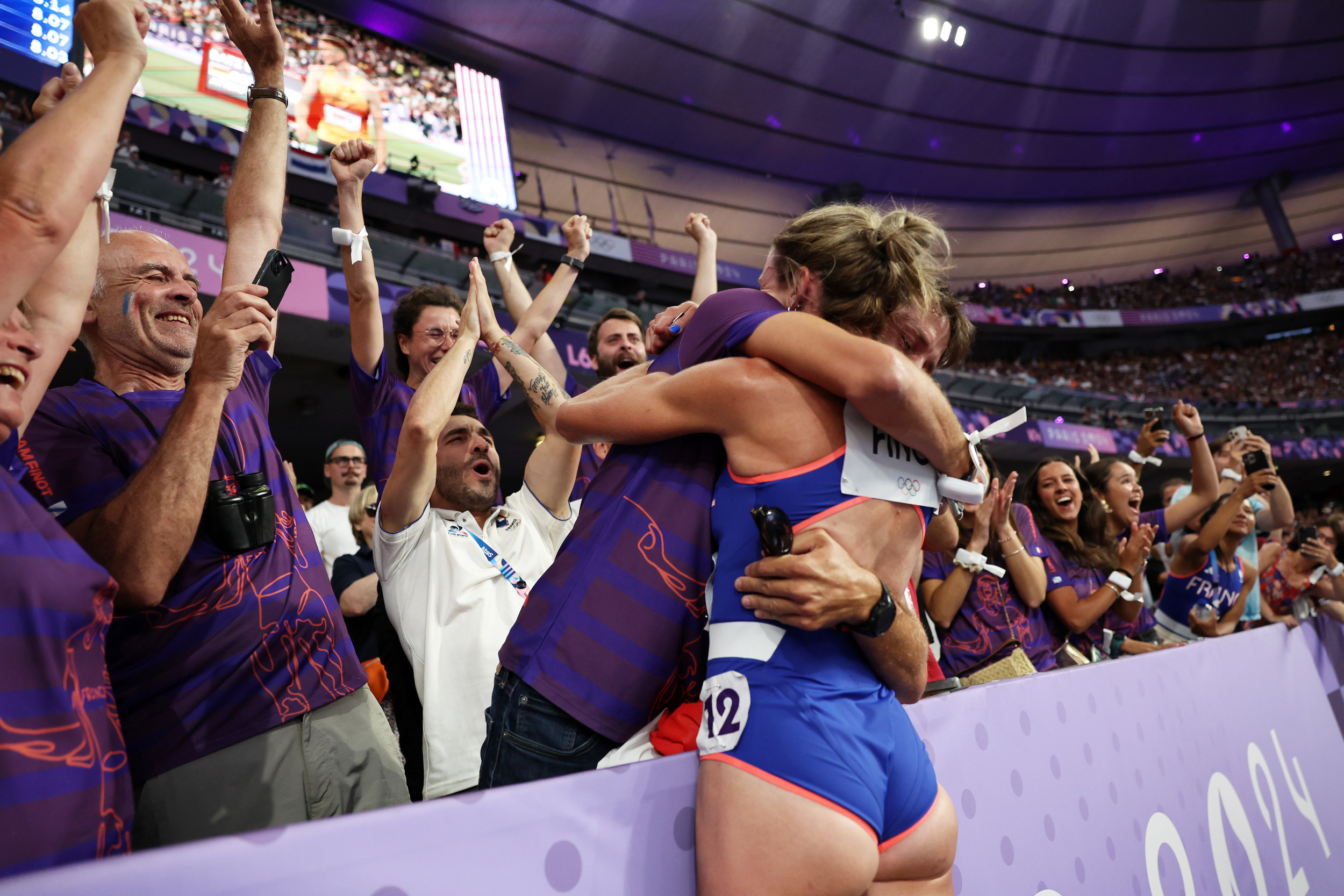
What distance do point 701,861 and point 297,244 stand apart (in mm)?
9839

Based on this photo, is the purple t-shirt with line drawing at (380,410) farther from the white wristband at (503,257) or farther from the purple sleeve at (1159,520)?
the purple sleeve at (1159,520)

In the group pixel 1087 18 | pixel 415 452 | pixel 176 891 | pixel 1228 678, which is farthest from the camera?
pixel 1087 18

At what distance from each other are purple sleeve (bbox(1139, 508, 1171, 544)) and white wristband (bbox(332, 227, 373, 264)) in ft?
13.5

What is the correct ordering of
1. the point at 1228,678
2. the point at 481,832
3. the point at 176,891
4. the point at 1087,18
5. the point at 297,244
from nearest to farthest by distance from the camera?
the point at 176,891, the point at 481,832, the point at 1228,678, the point at 297,244, the point at 1087,18

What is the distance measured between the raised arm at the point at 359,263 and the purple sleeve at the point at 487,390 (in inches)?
19.8

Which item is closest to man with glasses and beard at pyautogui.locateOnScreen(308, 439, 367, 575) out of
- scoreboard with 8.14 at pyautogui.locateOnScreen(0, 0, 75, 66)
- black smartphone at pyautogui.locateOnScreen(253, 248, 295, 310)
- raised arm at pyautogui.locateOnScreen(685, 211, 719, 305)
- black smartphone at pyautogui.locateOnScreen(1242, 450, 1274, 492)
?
raised arm at pyautogui.locateOnScreen(685, 211, 719, 305)

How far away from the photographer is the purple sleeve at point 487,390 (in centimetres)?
294

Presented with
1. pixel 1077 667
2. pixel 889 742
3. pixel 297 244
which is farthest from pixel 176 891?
pixel 297 244

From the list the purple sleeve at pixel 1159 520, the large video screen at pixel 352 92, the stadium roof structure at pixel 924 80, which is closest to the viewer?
the purple sleeve at pixel 1159 520

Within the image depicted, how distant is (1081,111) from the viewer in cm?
1798

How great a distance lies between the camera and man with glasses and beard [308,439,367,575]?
4281mm

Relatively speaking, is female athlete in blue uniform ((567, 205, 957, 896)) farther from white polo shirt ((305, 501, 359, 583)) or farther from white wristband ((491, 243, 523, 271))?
white polo shirt ((305, 501, 359, 583))

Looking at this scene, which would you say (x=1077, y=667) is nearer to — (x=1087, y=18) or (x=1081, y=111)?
(x=1087, y=18)

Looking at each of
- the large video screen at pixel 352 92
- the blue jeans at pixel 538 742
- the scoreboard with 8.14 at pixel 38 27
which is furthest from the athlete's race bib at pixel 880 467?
the large video screen at pixel 352 92
